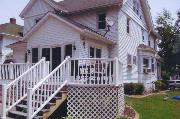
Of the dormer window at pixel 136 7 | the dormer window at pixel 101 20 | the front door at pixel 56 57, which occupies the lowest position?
the front door at pixel 56 57

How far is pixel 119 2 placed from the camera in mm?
20297

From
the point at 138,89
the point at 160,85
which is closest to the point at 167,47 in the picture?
the point at 160,85

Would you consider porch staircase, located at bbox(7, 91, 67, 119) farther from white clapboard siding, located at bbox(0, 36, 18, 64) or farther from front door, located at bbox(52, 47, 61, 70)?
white clapboard siding, located at bbox(0, 36, 18, 64)

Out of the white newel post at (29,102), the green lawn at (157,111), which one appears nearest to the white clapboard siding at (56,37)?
the green lawn at (157,111)

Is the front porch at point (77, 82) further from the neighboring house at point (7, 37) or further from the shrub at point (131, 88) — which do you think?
the neighboring house at point (7, 37)

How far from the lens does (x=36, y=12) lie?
80.9 feet

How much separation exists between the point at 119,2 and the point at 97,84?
10.1 m

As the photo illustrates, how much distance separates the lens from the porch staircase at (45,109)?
1067 centimetres

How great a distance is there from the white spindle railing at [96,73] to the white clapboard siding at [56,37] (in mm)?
4732

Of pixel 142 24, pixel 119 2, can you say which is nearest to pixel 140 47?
pixel 142 24

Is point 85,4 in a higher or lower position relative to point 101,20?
higher

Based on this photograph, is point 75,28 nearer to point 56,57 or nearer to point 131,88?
point 56,57

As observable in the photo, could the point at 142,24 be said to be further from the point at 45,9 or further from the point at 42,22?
the point at 42,22

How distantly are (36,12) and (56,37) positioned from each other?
7222 mm
